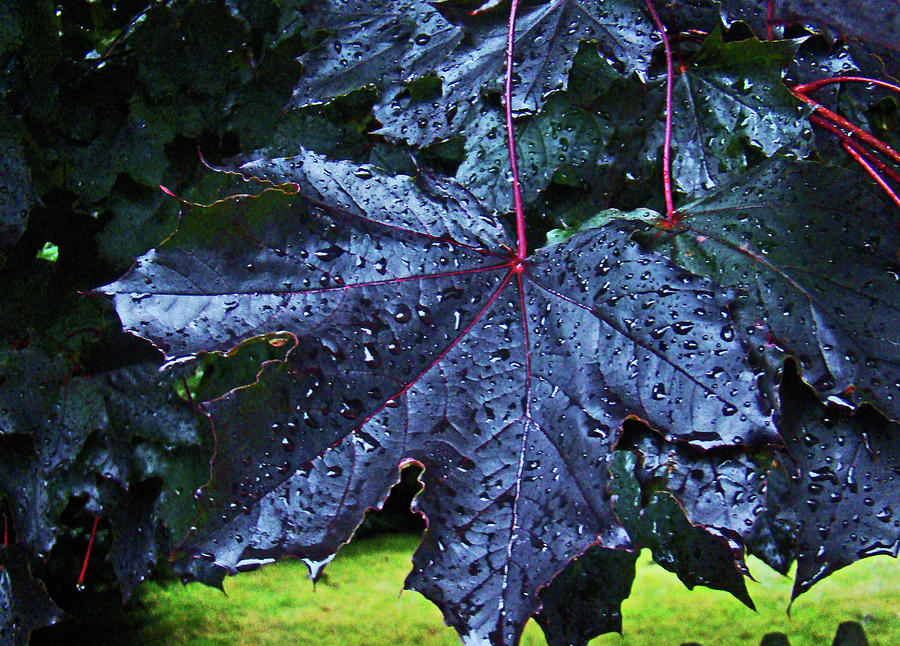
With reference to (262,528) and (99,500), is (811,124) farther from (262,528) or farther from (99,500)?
(99,500)

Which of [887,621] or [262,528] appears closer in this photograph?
[262,528]

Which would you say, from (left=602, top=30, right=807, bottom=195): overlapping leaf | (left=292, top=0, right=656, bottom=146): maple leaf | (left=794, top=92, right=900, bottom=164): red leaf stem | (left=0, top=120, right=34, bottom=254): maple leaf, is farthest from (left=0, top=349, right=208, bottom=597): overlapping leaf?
(left=794, top=92, right=900, bottom=164): red leaf stem

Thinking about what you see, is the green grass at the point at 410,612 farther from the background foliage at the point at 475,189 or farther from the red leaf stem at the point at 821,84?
the red leaf stem at the point at 821,84

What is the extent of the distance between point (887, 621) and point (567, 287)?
1.55 meters

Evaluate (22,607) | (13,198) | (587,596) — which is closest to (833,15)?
(587,596)

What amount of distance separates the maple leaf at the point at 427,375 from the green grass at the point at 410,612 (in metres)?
1.17

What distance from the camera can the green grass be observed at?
1.48m

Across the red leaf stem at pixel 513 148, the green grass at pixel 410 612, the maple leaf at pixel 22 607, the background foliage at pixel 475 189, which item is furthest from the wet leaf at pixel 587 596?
the green grass at pixel 410 612

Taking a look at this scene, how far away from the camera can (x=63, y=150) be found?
81cm

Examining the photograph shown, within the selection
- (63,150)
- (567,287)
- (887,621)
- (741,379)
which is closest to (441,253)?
(567,287)

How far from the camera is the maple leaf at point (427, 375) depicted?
37 centimetres

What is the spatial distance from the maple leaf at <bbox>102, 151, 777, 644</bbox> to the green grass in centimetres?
117

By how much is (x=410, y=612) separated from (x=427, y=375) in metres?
1.30

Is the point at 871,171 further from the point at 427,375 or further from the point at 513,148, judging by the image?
the point at 427,375
